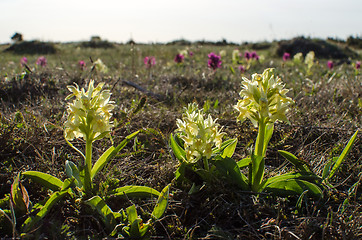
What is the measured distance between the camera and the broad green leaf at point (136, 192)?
6.25 ft

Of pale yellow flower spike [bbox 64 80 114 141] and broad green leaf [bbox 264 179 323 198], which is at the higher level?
pale yellow flower spike [bbox 64 80 114 141]

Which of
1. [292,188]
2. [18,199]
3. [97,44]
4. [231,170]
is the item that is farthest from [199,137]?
[97,44]

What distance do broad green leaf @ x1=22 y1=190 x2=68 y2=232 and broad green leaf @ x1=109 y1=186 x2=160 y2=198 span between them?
0.31m

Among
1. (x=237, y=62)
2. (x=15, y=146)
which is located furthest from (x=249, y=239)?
(x=237, y=62)

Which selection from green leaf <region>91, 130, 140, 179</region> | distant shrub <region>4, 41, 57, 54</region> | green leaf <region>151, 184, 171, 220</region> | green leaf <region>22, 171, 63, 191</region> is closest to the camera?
green leaf <region>151, 184, 171, 220</region>

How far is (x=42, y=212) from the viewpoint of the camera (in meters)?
1.72

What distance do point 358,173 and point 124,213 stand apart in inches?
64.9

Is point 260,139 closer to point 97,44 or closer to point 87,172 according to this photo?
point 87,172

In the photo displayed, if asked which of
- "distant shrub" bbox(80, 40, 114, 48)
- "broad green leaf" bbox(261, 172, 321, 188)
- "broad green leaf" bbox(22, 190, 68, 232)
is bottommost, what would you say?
"broad green leaf" bbox(22, 190, 68, 232)

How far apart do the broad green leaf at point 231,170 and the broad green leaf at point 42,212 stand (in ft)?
3.03

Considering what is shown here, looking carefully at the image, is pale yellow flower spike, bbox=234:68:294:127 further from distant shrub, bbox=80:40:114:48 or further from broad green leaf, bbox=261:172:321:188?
distant shrub, bbox=80:40:114:48

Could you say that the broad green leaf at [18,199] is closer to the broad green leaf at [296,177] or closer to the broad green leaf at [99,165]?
the broad green leaf at [99,165]

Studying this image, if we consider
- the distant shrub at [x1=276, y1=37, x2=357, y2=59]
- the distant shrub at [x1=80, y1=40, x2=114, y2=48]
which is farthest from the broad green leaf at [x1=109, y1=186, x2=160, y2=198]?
the distant shrub at [x1=80, y1=40, x2=114, y2=48]

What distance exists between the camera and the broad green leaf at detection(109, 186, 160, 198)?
191cm
